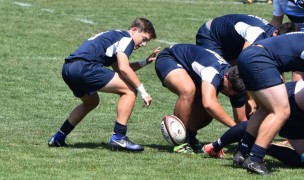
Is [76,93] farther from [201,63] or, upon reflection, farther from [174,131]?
[201,63]

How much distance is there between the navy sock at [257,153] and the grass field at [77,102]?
0.15m

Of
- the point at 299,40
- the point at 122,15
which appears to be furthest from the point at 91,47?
the point at 122,15

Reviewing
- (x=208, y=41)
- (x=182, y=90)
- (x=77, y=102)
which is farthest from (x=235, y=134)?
(x=77, y=102)

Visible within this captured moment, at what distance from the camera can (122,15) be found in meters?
20.1

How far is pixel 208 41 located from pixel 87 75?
5.96 feet

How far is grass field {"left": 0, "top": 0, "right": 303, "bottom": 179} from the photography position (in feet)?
26.6

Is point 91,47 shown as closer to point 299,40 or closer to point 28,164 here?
point 28,164

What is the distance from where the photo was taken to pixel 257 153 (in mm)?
7949

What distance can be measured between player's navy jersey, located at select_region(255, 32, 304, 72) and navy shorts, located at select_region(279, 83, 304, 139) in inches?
12.5

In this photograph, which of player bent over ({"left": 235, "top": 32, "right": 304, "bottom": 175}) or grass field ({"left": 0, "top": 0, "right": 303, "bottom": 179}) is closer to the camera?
player bent over ({"left": 235, "top": 32, "right": 304, "bottom": 175})

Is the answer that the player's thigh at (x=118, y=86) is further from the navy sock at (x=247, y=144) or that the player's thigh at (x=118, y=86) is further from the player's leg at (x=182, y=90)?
the navy sock at (x=247, y=144)

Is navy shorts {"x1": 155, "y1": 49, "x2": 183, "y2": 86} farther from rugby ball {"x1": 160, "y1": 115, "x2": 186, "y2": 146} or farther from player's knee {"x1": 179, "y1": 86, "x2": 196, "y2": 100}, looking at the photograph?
rugby ball {"x1": 160, "y1": 115, "x2": 186, "y2": 146}

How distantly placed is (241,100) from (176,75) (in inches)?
29.7

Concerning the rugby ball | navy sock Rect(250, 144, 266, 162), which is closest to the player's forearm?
the rugby ball
